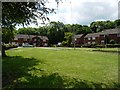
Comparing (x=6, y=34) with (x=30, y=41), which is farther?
(x=30, y=41)

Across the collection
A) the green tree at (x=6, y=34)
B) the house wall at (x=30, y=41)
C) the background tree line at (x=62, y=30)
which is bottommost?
the house wall at (x=30, y=41)

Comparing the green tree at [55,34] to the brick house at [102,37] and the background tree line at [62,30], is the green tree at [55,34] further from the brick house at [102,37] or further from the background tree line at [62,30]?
the brick house at [102,37]

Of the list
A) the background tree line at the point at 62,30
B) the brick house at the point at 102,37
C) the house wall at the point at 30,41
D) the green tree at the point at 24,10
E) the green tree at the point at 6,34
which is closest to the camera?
the green tree at the point at 24,10

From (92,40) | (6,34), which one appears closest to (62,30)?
(92,40)

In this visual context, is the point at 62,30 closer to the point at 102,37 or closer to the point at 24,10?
the point at 102,37

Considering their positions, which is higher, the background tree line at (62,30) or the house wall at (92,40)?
the background tree line at (62,30)

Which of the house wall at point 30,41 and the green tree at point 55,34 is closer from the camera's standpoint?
the green tree at point 55,34

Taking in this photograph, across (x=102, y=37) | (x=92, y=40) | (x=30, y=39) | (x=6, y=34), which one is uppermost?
(x=6, y=34)

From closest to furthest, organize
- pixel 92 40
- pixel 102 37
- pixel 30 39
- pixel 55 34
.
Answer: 1. pixel 102 37
2. pixel 92 40
3. pixel 55 34
4. pixel 30 39

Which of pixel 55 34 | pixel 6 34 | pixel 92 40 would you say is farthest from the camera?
pixel 55 34

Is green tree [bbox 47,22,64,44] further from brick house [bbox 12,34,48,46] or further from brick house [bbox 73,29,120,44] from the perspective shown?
brick house [bbox 73,29,120,44]

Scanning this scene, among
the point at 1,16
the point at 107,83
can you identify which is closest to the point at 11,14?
the point at 1,16

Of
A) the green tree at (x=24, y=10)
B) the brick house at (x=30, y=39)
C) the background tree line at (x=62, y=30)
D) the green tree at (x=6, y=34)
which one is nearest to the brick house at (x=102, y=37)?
the background tree line at (x=62, y=30)

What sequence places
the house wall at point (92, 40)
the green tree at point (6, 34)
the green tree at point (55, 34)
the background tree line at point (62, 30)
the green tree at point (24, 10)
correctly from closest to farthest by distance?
the green tree at point (24, 10) < the green tree at point (6, 34) < the house wall at point (92, 40) < the background tree line at point (62, 30) < the green tree at point (55, 34)
